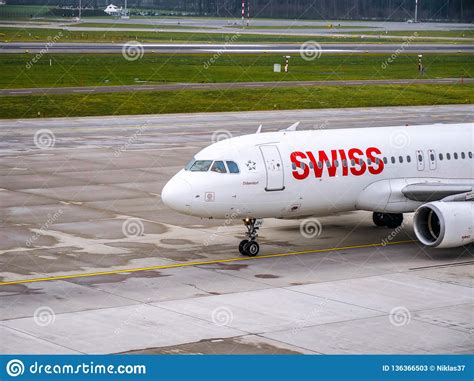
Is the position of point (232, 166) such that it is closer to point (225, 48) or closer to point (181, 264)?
point (181, 264)

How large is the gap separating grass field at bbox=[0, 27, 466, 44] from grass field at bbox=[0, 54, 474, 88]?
26.9m

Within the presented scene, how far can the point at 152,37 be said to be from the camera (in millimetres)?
148875

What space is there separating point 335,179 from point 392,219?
4518mm

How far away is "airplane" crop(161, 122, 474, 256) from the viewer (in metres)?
34.2

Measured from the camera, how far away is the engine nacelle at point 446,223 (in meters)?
34.4

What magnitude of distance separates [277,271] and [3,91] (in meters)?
53.5

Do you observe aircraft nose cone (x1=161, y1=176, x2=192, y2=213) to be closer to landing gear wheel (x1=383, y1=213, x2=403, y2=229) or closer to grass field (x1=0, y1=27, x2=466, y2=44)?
landing gear wheel (x1=383, y1=213, x2=403, y2=229)

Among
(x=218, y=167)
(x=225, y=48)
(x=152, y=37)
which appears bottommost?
(x=218, y=167)

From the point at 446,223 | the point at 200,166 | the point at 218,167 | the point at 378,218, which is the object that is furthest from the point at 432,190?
the point at 200,166

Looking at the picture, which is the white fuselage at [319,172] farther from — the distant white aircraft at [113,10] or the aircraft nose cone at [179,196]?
the distant white aircraft at [113,10]

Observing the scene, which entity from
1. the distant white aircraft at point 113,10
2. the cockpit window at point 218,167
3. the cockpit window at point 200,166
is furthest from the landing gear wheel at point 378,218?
the distant white aircraft at point 113,10

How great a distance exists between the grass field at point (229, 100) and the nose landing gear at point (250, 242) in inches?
1565

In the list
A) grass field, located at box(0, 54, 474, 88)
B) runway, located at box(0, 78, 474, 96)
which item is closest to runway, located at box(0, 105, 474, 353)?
runway, located at box(0, 78, 474, 96)
